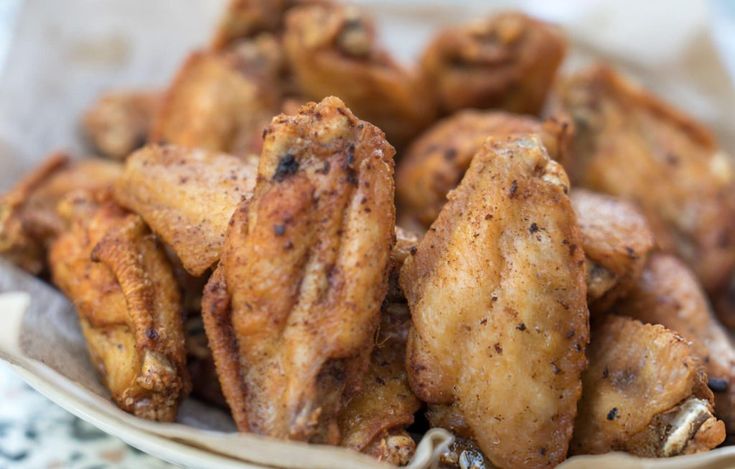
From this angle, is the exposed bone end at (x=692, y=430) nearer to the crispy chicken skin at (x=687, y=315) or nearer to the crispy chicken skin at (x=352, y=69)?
the crispy chicken skin at (x=687, y=315)

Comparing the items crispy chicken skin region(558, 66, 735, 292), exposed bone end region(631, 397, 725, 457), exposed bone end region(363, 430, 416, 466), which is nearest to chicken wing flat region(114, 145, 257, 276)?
exposed bone end region(363, 430, 416, 466)

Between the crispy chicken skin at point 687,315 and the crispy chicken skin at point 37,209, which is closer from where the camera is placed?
the crispy chicken skin at point 687,315

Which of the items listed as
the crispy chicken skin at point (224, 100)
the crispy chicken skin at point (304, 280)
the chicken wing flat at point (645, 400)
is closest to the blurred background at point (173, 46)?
the crispy chicken skin at point (224, 100)

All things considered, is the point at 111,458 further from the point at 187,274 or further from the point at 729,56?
the point at 729,56

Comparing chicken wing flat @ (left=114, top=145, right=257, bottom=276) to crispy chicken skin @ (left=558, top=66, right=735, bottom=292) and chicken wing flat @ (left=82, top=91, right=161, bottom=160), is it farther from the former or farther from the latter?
crispy chicken skin @ (left=558, top=66, right=735, bottom=292)

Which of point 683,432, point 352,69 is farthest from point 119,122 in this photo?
point 683,432

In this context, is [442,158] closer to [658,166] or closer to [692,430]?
[658,166]
